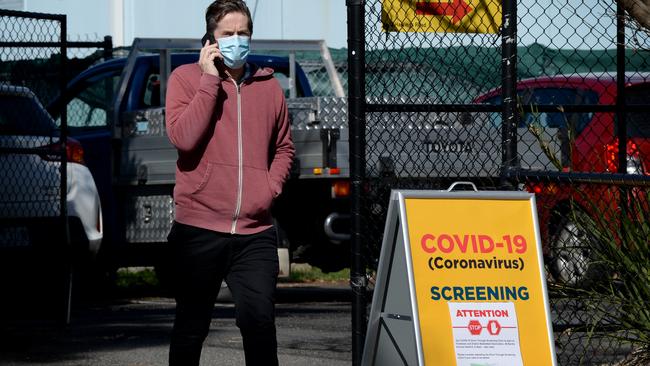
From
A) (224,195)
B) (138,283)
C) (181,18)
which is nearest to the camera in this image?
(224,195)

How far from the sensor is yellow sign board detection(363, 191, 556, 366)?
569cm

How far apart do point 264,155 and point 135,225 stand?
5.91 meters

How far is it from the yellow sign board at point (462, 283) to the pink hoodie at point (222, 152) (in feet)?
2.05

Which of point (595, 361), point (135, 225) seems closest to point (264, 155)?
point (595, 361)

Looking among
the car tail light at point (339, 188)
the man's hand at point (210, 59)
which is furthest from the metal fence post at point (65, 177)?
the man's hand at point (210, 59)

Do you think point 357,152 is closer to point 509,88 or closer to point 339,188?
point 509,88

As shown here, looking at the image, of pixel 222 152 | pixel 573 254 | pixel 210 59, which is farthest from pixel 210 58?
pixel 573 254

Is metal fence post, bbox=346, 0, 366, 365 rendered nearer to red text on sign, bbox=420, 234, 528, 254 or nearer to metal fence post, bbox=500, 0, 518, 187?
metal fence post, bbox=500, 0, 518, 187

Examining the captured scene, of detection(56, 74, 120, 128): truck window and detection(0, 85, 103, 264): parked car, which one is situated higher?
detection(56, 74, 120, 128): truck window

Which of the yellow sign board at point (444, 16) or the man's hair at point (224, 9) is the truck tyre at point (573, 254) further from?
the man's hair at point (224, 9)

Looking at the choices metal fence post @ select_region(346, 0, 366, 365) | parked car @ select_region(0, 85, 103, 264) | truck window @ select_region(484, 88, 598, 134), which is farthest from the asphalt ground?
truck window @ select_region(484, 88, 598, 134)

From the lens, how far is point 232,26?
6109 millimetres

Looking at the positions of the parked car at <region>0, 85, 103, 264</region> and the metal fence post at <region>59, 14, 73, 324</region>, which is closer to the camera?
the metal fence post at <region>59, 14, 73, 324</region>

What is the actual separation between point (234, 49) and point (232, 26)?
0.40 ft
